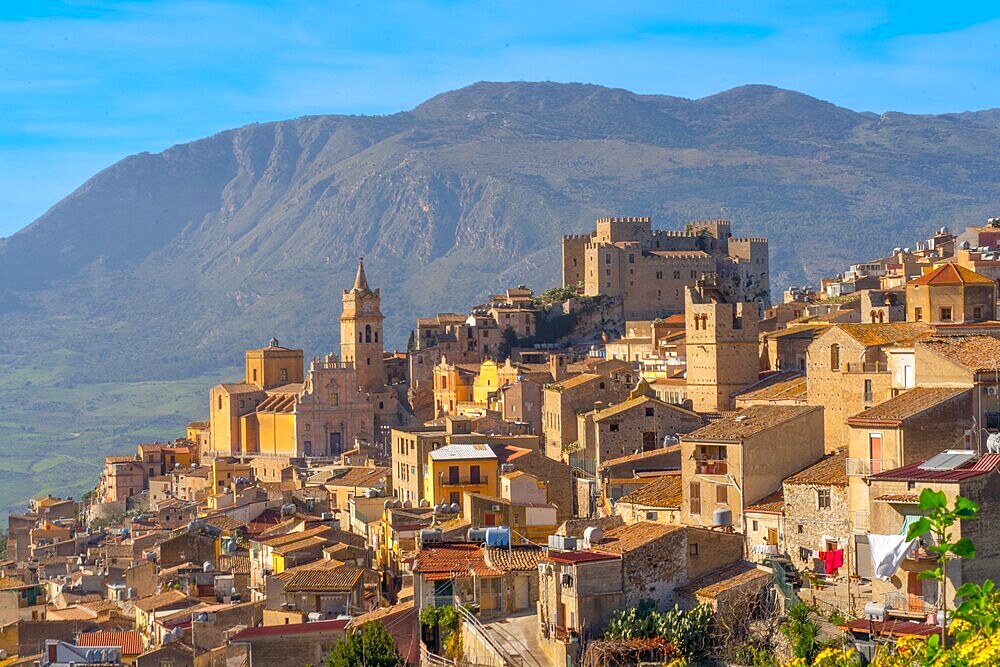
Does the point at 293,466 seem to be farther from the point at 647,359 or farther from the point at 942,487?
the point at 942,487

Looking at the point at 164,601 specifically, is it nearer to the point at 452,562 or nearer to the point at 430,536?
the point at 430,536

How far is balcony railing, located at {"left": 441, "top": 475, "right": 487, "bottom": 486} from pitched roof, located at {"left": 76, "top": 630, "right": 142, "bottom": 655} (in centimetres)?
1134

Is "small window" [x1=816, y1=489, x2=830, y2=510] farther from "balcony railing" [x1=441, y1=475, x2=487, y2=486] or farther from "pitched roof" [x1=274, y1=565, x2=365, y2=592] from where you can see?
"balcony railing" [x1=441, y1=475, x2=487, y2=486]

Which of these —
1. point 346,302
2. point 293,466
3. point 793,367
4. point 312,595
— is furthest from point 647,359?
point 312,595

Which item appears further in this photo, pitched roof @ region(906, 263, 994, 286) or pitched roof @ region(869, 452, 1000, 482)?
pitched roof @ region(906, 263, 994, 286)

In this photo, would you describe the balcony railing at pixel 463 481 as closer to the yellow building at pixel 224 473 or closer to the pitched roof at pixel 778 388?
the pitched roof at pixel 778 388

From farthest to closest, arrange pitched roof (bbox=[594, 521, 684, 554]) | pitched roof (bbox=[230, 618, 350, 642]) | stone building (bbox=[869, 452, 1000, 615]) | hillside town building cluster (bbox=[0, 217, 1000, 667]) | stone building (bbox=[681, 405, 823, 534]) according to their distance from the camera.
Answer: stone building (bbox=[681, 405, 823, 534]) < pitched roof (bbox=[230, 618, 350, 642]) < pitched roof (bbox=[594, 521, 684, 554]) < hillside town building cluster (bbox=[0, 217, 1000, 667]) < stone building (bbox=[869, 452, 1000, 615])

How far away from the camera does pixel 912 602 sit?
28.3 meters

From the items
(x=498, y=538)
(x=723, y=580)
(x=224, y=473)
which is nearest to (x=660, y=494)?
(x=498, y=538)

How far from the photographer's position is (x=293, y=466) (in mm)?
85812

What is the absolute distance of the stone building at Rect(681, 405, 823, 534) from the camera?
1475 inches

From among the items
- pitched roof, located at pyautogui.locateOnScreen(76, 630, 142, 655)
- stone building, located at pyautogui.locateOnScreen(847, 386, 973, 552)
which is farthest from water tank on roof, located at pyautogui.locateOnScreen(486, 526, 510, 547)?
pitched roof, located at pyautogui.locateOnScreen(76, 630, 142, 655)

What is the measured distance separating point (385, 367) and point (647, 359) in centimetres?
2770

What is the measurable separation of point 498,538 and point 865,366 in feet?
32.3
